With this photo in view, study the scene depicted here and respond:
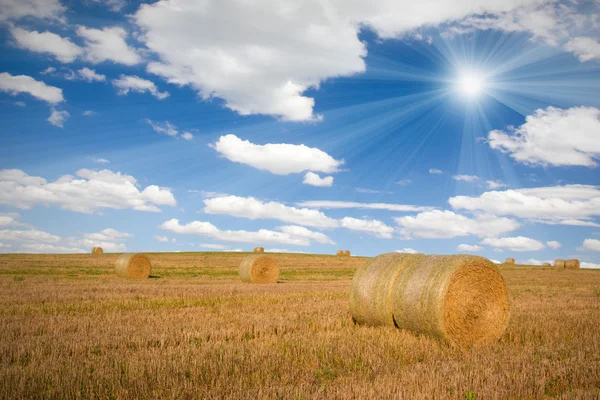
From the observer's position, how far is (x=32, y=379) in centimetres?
577

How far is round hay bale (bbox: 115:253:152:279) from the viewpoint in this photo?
92.1 ft

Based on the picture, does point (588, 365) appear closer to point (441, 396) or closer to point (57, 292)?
point (441, 396)

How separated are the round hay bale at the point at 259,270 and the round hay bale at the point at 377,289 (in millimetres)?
15049

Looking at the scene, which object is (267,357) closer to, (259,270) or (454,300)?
(454,300)

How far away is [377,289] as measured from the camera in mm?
10914

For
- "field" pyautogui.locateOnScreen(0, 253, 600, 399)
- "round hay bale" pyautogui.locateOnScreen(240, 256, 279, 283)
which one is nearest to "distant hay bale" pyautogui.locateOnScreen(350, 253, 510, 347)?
"field" pyautogui.locateOnScreen(0, 253, 600, 399)

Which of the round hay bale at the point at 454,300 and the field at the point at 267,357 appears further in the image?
the round hay bale at the point at 454,300

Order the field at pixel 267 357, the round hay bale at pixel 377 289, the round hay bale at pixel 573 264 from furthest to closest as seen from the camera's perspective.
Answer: the round hay bale at pixel 573 264 → the round hay bale at pixel 377 289 → the field at pixel 267 357

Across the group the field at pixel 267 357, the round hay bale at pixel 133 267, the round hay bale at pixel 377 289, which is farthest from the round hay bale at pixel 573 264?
the round hay bale at pixel 377 289

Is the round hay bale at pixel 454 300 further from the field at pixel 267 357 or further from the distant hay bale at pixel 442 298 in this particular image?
the field at pixel 267 357

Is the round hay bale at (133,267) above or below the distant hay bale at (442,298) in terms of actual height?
below

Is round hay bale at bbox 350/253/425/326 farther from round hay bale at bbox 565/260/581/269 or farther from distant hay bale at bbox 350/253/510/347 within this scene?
round hay bale at bbox 565/260/581/269

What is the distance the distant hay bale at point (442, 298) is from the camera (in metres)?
9.53

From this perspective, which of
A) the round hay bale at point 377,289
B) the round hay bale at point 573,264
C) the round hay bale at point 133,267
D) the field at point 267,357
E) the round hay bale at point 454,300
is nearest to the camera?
the field at point 267,357
